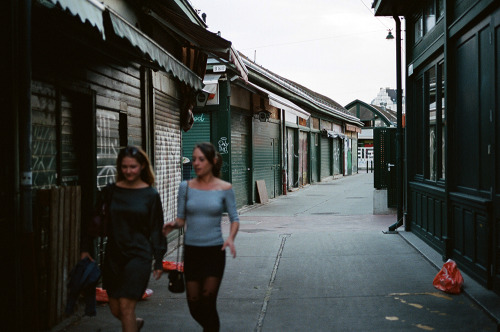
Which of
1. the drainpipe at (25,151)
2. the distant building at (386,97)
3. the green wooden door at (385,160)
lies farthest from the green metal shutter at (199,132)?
the distant building at (386,97)

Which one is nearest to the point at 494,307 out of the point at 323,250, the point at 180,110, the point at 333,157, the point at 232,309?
the point at 232,309

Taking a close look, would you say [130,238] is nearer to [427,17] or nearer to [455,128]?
[455,128]

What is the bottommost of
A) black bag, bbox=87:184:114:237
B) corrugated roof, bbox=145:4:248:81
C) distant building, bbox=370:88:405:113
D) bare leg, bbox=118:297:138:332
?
bare leg, bbox=118:297:138:332

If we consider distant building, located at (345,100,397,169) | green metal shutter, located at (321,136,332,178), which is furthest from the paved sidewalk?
distant building, located at (345,100,397,169)

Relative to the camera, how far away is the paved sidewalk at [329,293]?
5.42 metres

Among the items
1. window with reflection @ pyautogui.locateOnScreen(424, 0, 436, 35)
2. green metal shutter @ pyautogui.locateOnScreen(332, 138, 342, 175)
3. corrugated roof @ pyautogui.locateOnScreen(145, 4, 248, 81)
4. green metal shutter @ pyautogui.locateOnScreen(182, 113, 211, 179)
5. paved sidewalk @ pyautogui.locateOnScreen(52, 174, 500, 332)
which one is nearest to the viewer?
paved sidewalk @ pyautogui.locateOnScreen(52, 174, 500, 332)

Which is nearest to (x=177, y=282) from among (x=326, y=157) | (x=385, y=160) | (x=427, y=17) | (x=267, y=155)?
(x=427, y=17)

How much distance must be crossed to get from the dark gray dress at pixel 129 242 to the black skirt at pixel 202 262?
32 cm

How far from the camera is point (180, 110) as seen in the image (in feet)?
38.6

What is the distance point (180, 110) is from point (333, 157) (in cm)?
2547

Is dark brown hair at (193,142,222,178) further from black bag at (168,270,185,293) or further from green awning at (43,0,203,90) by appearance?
green awning at (43,0,203,90)

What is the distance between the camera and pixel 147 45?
582 cm

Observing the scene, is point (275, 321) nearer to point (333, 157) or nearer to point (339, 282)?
point (339, 282)

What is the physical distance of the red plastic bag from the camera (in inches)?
252
